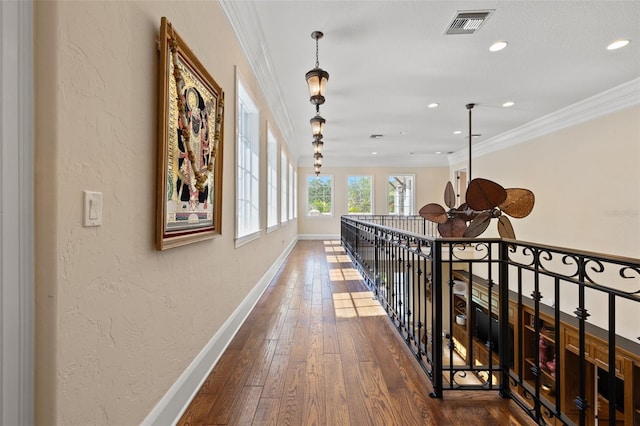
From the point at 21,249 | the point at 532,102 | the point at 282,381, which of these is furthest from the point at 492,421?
the point at 532,102

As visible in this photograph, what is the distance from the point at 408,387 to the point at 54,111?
6.92ft

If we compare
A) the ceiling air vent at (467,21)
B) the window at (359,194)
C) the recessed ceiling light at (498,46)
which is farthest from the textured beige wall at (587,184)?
the window at (359,194)

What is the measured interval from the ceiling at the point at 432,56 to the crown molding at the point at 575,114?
0.21 metres

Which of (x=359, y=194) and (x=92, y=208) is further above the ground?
(x=359, y=194)

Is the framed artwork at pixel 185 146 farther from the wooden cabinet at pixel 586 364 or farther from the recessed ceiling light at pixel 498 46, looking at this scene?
the recessed ceiling light at pixel 498 46

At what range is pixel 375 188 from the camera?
10.8 meters

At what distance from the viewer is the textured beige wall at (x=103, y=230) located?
85 cm

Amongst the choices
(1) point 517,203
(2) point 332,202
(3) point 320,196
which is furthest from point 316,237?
(1) point 517,203

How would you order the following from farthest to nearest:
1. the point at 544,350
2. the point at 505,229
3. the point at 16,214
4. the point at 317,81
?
the point at 544,350, the point at 505,229, the point at 317,81, the point at 16,214

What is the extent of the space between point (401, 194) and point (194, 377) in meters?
9.98

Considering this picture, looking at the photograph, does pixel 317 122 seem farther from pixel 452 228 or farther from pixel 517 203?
pixel 517 203

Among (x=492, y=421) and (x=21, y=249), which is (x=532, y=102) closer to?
(x=492, y=421)

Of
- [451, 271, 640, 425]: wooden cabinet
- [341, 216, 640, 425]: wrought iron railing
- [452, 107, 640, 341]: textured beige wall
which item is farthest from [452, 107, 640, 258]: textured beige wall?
[451, 271, 640, 425]: wooden cabinet

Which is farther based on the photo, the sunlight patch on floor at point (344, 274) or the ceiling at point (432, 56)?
the sunlight patch on floor at point (344, 274)
